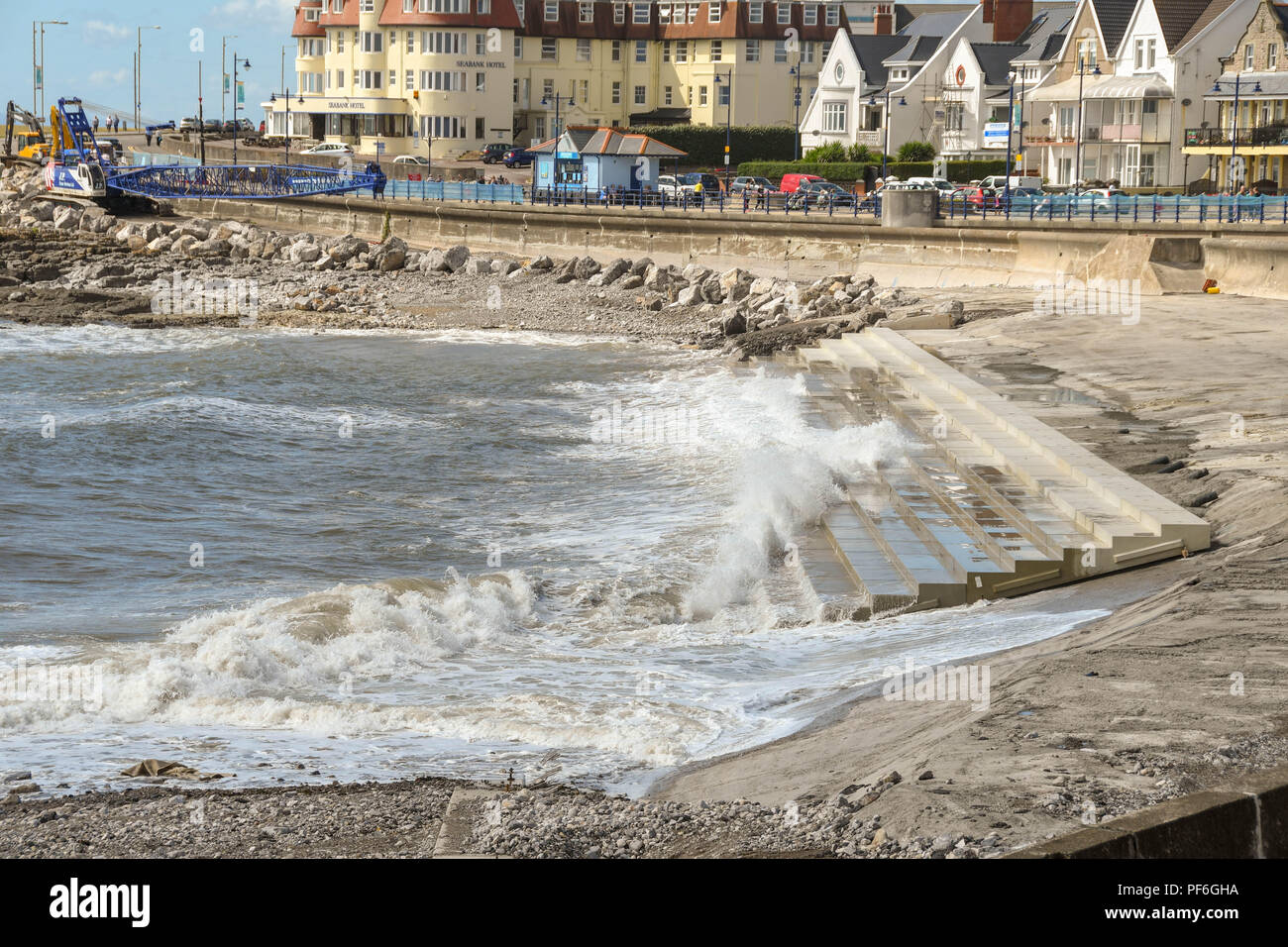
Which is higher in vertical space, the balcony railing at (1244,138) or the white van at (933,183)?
the balcony railing at (1244,138)

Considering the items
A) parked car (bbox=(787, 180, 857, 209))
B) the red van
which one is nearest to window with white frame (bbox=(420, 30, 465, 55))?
the red van

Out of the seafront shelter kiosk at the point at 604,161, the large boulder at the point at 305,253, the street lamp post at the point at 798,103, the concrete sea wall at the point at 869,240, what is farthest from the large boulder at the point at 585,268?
the street lamp post at the point at 798,103

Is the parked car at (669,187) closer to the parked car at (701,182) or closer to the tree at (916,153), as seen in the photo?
the parked car at (701,182)

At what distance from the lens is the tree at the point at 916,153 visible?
65688 mm

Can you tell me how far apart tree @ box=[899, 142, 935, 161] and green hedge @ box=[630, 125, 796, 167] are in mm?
9058

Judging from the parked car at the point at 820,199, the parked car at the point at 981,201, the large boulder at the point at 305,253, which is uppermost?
the parked car at the point at 820,199

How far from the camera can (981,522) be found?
1495cm

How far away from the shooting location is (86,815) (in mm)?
7926

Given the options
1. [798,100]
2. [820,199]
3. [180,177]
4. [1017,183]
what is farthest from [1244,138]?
[180,177]

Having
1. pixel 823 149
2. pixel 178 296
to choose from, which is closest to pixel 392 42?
pixel 823 149

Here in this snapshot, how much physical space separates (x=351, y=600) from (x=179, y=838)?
217 inches

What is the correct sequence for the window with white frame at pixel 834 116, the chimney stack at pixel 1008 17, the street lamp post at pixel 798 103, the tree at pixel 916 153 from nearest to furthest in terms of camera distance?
the tree at pixel 916 153 < the street lamp post at pixel 798 103 < the chimney stack at pixel 1008 17 < the window with white frame at pixel 834 116

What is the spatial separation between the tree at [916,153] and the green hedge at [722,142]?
906 cm

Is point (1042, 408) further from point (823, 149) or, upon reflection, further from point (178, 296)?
point (823, 149)
